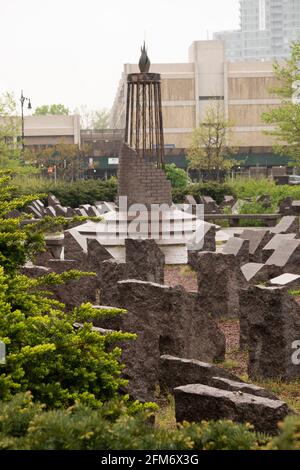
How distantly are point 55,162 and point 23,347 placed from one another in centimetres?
7571

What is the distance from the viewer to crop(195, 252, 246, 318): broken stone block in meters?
13.5

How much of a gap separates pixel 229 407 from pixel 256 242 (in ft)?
43.3

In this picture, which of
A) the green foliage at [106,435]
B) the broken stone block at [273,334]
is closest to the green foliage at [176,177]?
the broken stone block at [273,334]

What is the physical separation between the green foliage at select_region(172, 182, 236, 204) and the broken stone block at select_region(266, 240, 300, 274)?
22573 millimetres

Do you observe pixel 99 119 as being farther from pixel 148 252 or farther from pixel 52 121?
pixel 148 252

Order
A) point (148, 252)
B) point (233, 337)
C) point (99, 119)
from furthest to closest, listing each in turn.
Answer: point (99, 119) < point (148, 252) < point (233, 337)

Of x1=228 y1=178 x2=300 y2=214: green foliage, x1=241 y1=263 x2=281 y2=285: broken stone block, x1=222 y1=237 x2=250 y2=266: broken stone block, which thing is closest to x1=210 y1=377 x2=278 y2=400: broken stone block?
x1=241 y1=263 x2=281 y2=285: broken stone block

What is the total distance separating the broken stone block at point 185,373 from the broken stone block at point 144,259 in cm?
720

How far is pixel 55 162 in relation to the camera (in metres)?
81.2

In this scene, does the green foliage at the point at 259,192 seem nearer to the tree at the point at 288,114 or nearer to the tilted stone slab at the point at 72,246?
the tree at the point at 288,114

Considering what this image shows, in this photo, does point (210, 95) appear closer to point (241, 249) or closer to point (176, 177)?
point (176, 177)
